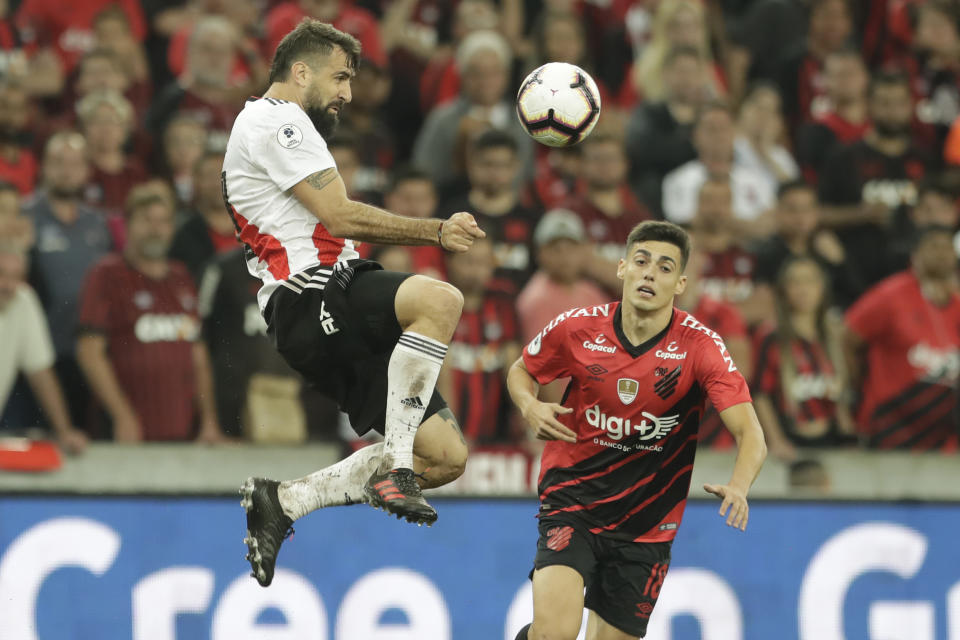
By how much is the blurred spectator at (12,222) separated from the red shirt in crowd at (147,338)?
1.65 ft

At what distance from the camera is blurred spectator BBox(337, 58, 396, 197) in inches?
485

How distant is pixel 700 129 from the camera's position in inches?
498

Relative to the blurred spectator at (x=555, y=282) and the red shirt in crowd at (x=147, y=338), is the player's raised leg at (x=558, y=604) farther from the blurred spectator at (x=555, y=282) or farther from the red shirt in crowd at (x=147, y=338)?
the red shirt in crowd at (x=147, y=338)

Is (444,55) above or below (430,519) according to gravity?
above

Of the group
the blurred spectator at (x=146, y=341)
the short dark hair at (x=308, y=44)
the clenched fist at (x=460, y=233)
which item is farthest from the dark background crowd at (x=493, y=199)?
the clenched fist at (x=460, y=233)

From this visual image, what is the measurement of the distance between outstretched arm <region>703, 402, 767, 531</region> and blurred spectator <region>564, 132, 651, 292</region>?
4590mm

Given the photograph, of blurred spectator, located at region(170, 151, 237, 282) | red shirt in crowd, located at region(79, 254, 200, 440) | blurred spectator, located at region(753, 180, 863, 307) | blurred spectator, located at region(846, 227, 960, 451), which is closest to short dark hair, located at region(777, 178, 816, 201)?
blurred spectator, located at region(753, 180, 863, 307)

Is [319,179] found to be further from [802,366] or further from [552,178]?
[552,178]

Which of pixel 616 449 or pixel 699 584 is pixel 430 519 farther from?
pixel 699 584

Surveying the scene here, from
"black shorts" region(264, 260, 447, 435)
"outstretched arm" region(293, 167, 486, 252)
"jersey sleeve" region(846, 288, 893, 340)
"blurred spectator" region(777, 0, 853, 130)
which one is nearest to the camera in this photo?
"outstretched arm" region(293, 167, 486, 252)

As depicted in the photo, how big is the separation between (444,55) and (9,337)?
494 cm

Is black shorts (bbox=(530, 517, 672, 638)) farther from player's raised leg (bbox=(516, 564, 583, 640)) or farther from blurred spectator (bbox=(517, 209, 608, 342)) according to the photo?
blurred spectator (bbox=(517, 209, 608, 342))

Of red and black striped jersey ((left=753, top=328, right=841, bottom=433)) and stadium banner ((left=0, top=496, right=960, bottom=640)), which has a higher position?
red and black striped jersey ((left=753, top=328, right=841, bottom=433))

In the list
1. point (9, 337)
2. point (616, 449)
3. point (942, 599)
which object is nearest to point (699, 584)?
point (942, 599)
